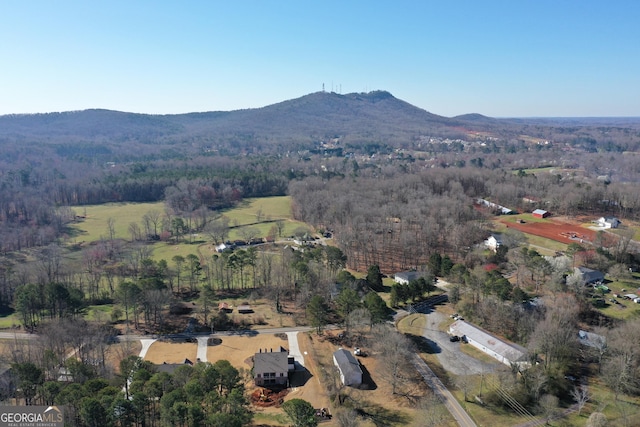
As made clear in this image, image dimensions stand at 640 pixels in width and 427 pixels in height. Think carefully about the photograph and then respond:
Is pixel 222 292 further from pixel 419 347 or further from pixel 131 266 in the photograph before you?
pixel 419 347

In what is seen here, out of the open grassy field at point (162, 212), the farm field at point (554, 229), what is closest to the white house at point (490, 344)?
the farm field at point (554, 229)

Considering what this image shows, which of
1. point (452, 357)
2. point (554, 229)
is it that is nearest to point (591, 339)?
point (452, 357)

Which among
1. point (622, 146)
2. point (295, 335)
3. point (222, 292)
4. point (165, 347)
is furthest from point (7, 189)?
point (622, 146)

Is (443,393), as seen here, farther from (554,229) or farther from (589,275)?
(554,229)

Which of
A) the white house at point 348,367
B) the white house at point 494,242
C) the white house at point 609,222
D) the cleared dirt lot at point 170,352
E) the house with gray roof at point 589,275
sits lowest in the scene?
the cleared dirt lot at point 170,352

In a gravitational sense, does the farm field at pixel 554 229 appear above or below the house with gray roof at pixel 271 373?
above

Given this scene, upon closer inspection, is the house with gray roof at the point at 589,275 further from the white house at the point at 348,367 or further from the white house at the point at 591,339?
the white house at the point at 348,367

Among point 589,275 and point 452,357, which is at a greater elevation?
point 589,275

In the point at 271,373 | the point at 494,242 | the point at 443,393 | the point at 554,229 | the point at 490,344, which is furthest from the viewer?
the point at 554,229
